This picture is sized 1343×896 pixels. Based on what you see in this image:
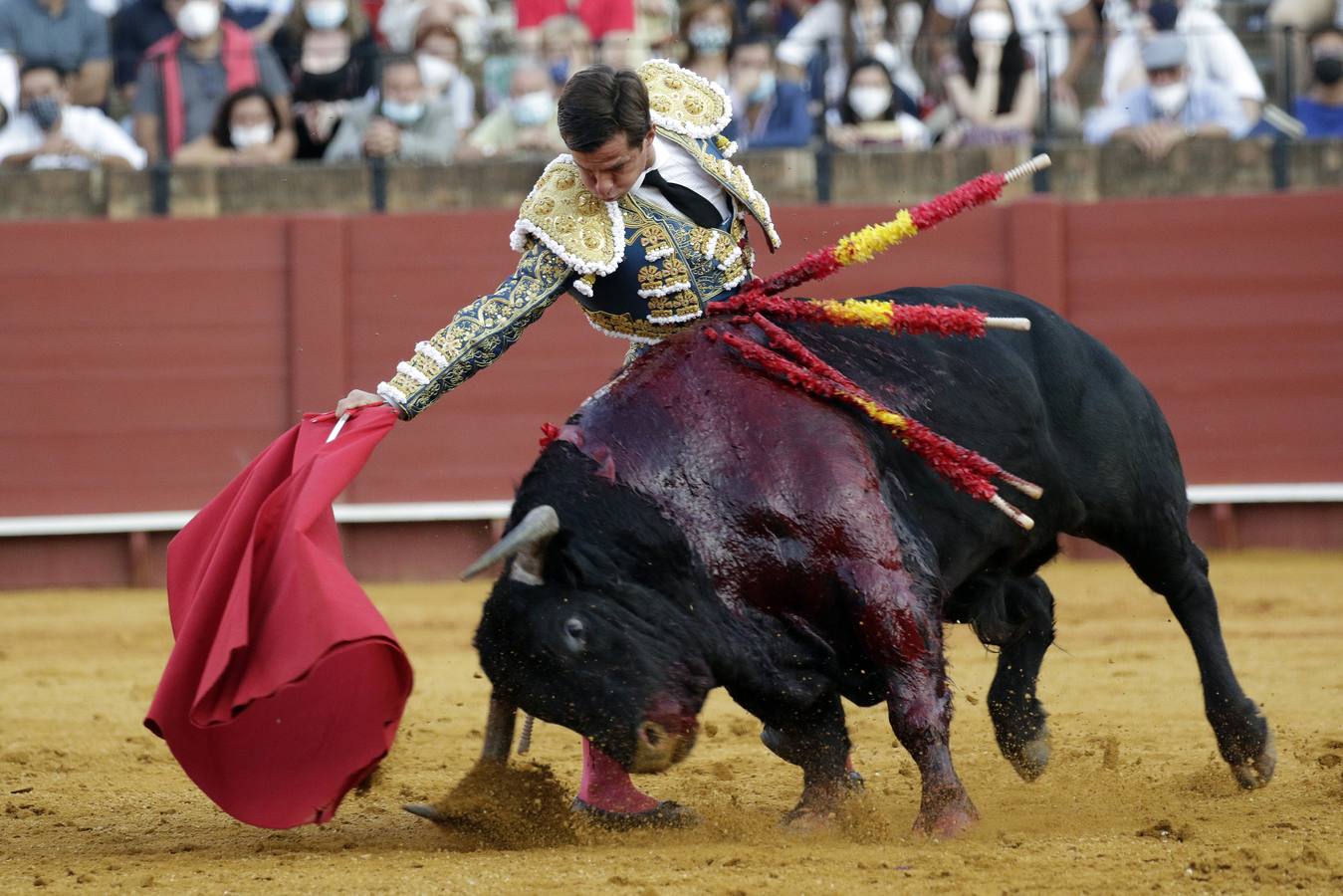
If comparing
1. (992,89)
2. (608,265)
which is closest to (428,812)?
(608,265)

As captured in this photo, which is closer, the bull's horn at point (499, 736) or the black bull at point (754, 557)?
the black bull at point (754, 557)

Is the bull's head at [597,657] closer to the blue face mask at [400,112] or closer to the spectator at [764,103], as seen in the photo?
the spectator at [764,103]

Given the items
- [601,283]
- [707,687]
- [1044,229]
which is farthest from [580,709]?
[1044,229]

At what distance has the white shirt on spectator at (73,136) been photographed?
8.03 m

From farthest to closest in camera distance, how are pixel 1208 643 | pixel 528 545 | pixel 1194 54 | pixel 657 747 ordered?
pixel 1194 54
pixel 1208 643
pixel 657 747
pixel 528 545

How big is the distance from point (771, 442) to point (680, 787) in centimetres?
104

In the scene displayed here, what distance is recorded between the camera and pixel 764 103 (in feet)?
26.1

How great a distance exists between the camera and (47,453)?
7664 mm

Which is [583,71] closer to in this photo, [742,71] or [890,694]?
[890,694]

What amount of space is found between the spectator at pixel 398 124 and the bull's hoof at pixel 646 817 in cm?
500

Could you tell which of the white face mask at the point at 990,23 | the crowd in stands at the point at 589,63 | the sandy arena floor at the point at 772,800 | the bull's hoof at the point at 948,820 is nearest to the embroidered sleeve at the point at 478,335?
the sandy arena floor at the point at 772,800

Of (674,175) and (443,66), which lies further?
(443,66)

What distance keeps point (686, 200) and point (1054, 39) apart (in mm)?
5372

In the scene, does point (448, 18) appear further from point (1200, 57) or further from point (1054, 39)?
point (1200, 57)
